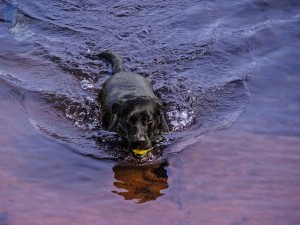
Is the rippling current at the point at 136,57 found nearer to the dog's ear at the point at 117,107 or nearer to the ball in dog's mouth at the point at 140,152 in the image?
the ball in dog's mouth at the point at 140,152

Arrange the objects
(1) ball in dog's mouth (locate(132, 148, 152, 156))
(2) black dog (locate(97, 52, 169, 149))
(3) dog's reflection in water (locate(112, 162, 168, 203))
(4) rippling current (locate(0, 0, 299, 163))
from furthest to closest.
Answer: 1. (4) rippling current (locate(0, 0, 299, 163))
2. (2) black dog (locate(97, 52, 169, 149))
3. (1) ball in dog's mouth (locate(132, 148, 152, 156))
4. (3) dog's reflection in water (locate(112, 162, 168, 203))

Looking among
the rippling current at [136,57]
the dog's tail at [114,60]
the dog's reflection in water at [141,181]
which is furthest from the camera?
the dog's tail at [114,60]

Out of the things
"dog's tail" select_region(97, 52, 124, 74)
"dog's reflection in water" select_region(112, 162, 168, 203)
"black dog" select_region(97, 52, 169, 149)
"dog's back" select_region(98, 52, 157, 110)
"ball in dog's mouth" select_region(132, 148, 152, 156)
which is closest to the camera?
"dog's reflection in water" select_region(112, 162, 168, 203)

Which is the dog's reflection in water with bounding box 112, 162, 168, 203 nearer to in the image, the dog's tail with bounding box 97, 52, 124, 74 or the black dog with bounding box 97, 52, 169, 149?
the black dog with bounding box 97, 52, 169, 149

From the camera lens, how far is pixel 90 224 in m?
5.11

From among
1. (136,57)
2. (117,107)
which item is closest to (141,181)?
(117,107)

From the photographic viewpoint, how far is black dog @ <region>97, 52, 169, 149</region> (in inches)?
259

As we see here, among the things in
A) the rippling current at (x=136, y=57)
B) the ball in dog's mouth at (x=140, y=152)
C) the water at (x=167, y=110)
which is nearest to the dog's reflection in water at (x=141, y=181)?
the water at (x=167, y=110)

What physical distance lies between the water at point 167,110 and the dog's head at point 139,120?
8.0 inches

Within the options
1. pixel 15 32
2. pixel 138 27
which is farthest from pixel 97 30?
pixel 15 32

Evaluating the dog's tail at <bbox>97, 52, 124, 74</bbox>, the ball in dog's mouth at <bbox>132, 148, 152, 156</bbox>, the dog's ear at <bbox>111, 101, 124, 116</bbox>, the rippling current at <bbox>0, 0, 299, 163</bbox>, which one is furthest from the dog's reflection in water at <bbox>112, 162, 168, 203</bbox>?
the dog's tail at <bbox>97, 52, 124, 74</bbox>

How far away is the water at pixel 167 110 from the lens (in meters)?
5.41

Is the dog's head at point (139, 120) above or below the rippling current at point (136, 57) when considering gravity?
above

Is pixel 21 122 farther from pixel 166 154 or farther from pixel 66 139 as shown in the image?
pixel 166 154
